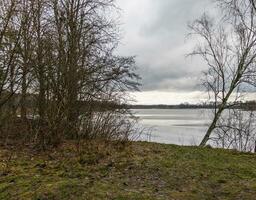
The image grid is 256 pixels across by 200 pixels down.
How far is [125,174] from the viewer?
798 cm

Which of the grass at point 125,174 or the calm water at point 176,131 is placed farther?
the calm water at point 176,131

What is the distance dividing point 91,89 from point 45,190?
6.54m

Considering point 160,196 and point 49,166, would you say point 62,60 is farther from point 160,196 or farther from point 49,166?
point 160,196

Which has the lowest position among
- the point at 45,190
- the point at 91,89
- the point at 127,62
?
the point at 45,190

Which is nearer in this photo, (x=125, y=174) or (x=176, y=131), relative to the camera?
(x=125, y=174)

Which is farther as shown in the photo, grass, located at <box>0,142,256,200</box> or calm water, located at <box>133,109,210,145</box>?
calm water, located at <box>133,109,210,145</box>

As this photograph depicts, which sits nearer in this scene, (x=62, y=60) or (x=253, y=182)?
(x=253, y=182)

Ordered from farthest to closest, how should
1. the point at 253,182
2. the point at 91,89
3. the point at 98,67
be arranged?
the point at 98,67 < the point at 91,89 < the point at 253,182

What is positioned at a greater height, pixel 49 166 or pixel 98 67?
pixel 98 67

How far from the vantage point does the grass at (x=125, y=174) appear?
6.80 m

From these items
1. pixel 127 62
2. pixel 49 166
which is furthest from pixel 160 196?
pixel 127 62

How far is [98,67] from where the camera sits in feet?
47.5

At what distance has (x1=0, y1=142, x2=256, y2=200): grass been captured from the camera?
268 inches

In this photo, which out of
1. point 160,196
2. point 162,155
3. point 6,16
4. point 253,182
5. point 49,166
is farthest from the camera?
point 6,16
